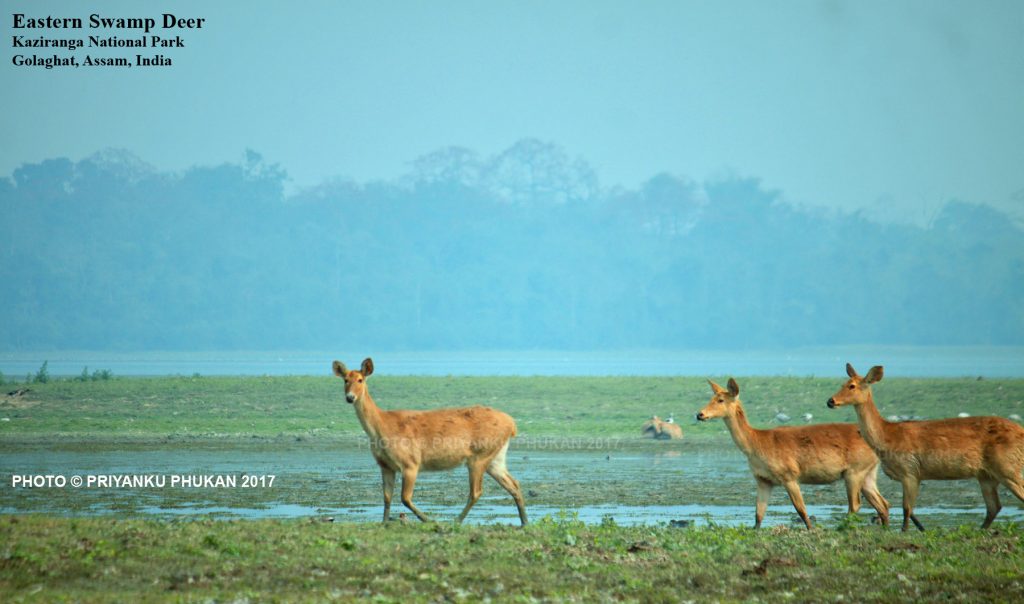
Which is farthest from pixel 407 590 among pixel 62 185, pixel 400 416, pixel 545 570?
pixel 62 185

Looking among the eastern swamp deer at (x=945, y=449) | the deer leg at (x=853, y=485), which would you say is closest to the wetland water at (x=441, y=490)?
the deer leg at (x=853, y=485)

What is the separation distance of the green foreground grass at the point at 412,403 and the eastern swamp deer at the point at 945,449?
1922cm

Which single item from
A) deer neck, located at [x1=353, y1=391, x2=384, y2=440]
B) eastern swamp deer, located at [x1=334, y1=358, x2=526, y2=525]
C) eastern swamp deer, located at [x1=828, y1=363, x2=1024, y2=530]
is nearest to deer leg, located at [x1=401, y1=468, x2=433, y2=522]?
eastern swamp deer, located at [x1=334, y1=358, x2=526, y2=525]

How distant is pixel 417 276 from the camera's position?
18112 centimetres

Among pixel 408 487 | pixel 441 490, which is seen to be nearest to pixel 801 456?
pixel 408 487

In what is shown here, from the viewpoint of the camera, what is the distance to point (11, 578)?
43.2 ft

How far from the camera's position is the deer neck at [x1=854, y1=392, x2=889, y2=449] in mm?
18500

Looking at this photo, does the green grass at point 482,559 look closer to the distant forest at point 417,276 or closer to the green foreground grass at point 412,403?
the green foreground grass at point 412,403

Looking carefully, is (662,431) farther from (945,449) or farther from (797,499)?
(945,449)

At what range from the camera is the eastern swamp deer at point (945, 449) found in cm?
1803

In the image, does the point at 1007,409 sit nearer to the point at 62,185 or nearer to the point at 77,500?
the point at 77,500

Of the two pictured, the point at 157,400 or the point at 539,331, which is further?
the point at 539,331

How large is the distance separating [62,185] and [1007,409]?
534 ft

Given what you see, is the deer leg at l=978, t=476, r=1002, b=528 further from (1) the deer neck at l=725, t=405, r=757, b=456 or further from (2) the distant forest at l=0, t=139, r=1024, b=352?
(2) the distant forest at l=0, t=139, r=1024, b=352
